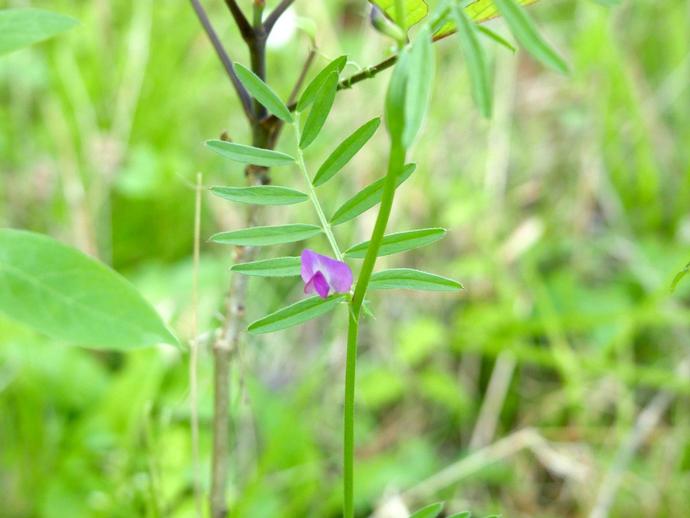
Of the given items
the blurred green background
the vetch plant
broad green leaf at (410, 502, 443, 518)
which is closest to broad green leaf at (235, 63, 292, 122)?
the vetch plant

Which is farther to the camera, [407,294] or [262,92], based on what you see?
[407,294]

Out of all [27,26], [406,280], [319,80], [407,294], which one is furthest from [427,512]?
[407,294]

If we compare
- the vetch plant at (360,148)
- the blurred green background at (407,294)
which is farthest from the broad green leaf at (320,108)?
the blurred green background at (407,294)

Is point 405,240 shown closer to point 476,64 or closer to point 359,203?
point 359,203

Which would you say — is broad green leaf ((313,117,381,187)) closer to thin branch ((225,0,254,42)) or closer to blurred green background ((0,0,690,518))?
thin branch ((225,0,254,42))

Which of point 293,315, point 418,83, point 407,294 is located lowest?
point 407,294

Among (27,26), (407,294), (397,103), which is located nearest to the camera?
(397,103)

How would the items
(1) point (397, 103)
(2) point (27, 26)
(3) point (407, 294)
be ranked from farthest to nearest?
(3) point (407, 294) < (2) point (27, 26) < (1) point (397, 103)
